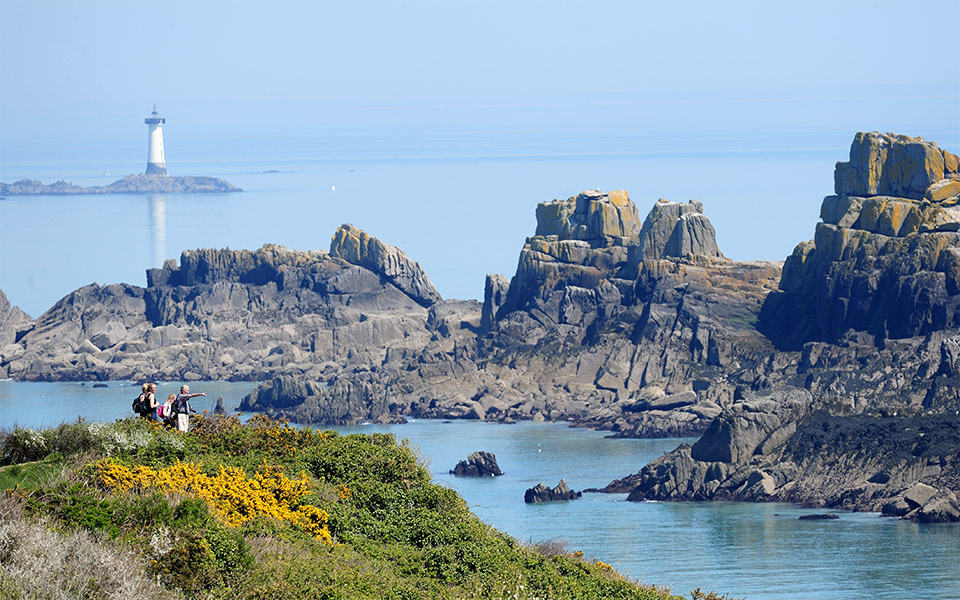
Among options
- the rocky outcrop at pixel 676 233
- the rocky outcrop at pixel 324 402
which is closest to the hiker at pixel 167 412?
the rocky outcrop at pixel 324 402

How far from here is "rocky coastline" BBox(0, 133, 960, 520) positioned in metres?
88.1

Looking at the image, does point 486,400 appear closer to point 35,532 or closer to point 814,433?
point 814,433

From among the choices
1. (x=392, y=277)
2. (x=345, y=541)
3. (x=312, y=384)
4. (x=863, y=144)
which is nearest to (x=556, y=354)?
(x=312, y=384)

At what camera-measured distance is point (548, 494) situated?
87625 mm

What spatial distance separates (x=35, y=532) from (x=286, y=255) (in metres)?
167

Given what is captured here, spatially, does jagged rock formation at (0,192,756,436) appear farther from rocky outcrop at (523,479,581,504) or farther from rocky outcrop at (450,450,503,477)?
rocky outcrop at (523,479,581,504)

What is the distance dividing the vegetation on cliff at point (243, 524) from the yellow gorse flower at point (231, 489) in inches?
1.1

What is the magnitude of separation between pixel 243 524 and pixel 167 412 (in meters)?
6.59

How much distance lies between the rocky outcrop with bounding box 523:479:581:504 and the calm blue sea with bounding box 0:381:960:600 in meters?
0.90

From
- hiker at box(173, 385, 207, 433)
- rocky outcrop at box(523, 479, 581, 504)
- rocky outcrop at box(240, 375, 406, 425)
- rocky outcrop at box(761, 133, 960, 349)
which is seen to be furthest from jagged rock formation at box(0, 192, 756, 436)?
hiker at box(173, 385, 207, 433)

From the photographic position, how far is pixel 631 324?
5477 inches

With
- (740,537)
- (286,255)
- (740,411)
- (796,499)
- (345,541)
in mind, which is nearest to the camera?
(345,541)

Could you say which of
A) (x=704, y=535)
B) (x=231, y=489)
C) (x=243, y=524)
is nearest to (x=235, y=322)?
(x=704, y=535)

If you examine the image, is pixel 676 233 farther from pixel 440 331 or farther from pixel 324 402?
Result: pixel 324 402
